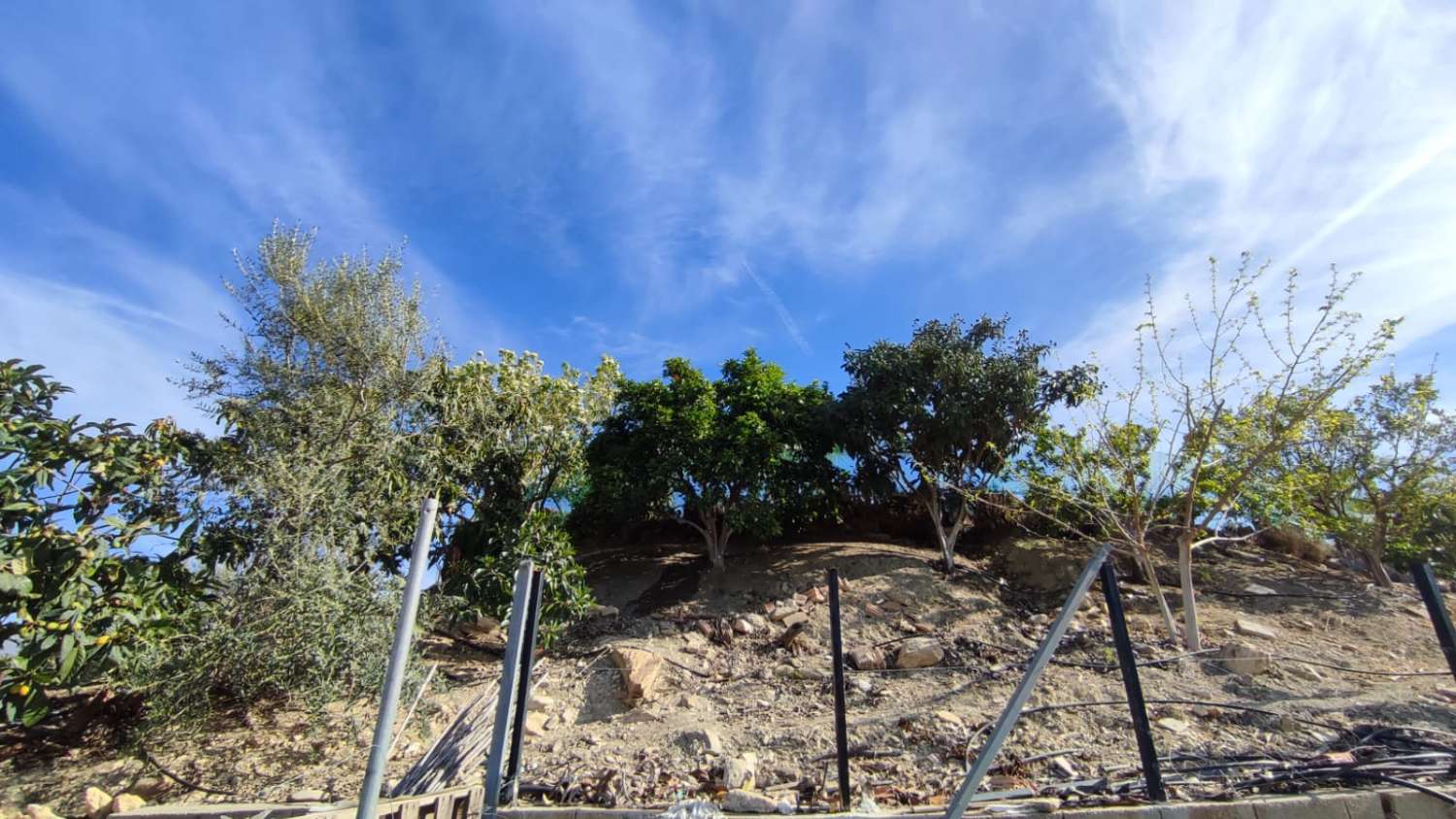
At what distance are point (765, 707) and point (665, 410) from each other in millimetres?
5466

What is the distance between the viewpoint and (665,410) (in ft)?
37.6

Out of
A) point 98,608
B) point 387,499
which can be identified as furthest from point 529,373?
point 98,608

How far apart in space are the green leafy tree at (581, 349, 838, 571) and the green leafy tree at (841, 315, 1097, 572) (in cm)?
94

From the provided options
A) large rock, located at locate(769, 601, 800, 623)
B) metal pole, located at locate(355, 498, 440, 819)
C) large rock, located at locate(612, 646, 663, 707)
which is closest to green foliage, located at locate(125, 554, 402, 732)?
large rock, located at locate(612, 646, 663, 707)

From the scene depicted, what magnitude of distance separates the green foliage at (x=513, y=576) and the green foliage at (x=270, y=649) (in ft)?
6.42

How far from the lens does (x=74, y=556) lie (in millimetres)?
6031

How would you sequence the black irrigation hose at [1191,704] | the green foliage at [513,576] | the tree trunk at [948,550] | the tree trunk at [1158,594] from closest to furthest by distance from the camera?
the black irrigation hose at [1191,704]
the tree trunk at [1158,594]
the green foliage at [513,576]
the tree trunk at [948,550]

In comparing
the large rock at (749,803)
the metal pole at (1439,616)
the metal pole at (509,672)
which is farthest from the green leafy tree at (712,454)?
the metal pole at (1439,616)

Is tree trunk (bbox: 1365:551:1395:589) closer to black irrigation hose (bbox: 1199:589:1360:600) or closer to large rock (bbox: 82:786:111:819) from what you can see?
black irrigation hose (bbox: 1199:589:1360:600)

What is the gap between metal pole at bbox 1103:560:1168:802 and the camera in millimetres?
3959

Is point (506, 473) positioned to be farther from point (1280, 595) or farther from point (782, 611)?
point (1280, 595)

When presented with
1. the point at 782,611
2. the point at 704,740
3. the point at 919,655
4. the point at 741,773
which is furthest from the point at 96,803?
the point at 919,655

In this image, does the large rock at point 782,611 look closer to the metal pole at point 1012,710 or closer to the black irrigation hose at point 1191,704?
the black irrigation hose at point 1191,704

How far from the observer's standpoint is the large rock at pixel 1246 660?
701 centimetres
